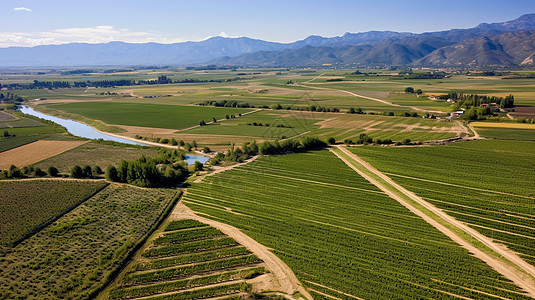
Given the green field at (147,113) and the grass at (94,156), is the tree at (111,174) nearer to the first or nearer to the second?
the grass at (94,156)

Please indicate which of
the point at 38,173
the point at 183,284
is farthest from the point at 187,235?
the point at 38,173

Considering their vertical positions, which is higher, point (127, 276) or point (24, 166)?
point (24, 166)

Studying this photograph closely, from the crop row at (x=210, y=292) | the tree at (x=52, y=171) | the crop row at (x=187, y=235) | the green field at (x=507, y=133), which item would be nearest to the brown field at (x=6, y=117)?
the tree at (x=52, y=171)

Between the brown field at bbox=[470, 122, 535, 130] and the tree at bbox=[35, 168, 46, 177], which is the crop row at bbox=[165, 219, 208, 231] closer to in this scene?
the tree at bbox=[35, 168, 46, 177]

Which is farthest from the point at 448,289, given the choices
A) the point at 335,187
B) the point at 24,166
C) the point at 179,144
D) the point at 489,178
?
the point at 24,166

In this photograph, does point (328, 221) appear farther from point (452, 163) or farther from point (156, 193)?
point (452, 163)

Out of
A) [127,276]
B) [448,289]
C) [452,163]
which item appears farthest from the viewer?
[452,163]
